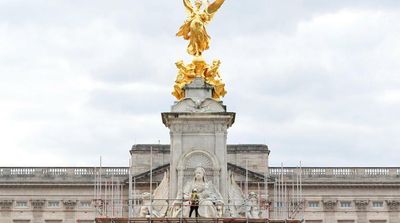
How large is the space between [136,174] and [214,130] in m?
50.4

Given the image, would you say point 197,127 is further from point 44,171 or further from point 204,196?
point 44,171

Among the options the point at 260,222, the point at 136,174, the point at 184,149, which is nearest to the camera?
the point at 260,222

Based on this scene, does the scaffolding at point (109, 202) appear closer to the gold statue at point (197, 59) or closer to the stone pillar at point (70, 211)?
the gold statue at point (197, 59)

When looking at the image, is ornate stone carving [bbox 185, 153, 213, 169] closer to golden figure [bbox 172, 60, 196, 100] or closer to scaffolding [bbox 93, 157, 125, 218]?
golden figure [bbox 172, 60, 196, 100]

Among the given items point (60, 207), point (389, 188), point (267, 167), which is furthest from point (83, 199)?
point (389, 188)

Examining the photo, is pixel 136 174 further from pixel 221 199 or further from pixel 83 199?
pixel 221 199

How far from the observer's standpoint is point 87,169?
111 m

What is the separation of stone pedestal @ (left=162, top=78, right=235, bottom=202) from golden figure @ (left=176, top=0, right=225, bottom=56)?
116 inches

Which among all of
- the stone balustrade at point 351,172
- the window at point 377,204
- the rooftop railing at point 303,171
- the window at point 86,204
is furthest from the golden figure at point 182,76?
the window at point 377,204

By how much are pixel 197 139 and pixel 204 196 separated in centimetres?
364

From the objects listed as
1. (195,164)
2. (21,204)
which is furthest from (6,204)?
(195,164)

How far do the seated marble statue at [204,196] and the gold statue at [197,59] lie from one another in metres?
4.62

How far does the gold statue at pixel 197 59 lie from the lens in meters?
58.4

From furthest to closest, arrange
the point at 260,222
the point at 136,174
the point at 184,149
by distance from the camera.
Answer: the point at 136,174 → the point at 184,149 → the point at 260,222
